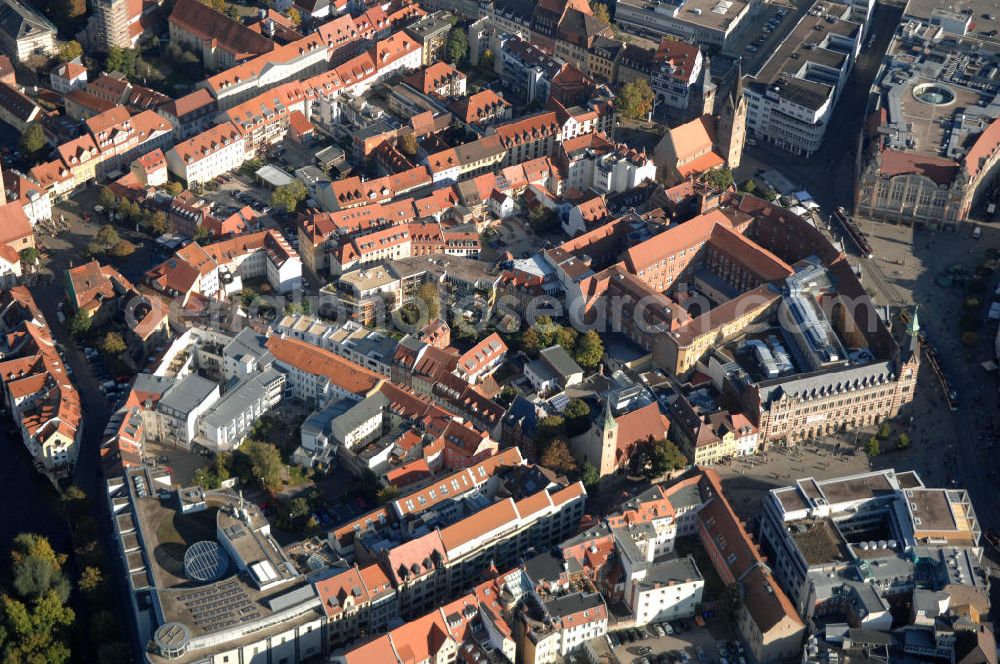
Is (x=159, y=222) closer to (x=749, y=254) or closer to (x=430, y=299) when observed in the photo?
(x=430, y=299)

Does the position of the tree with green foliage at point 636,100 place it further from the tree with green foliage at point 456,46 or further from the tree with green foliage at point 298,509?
the tree with green foliage at point 298,509

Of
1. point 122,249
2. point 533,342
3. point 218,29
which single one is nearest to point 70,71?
point 218,29

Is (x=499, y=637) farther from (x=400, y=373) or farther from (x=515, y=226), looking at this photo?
(x=515, y=226)

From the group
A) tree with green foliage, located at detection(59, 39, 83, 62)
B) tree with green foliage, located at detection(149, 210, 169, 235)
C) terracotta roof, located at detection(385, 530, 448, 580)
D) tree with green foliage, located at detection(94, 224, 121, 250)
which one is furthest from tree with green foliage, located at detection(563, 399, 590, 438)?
tree with green foliage, located at detection(59, 39, 83, 62)

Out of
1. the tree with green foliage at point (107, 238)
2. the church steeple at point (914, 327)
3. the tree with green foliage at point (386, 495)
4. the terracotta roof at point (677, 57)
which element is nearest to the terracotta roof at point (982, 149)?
the church steeple at point (914, 327)

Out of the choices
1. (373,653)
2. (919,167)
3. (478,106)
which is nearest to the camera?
(373,653)

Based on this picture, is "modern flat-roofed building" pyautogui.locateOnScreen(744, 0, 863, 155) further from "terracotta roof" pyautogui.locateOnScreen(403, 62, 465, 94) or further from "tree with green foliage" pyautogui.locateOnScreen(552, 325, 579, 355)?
"tree with green foliage" pyautogui.locateOnScreen(552, 325, 579, 355)
